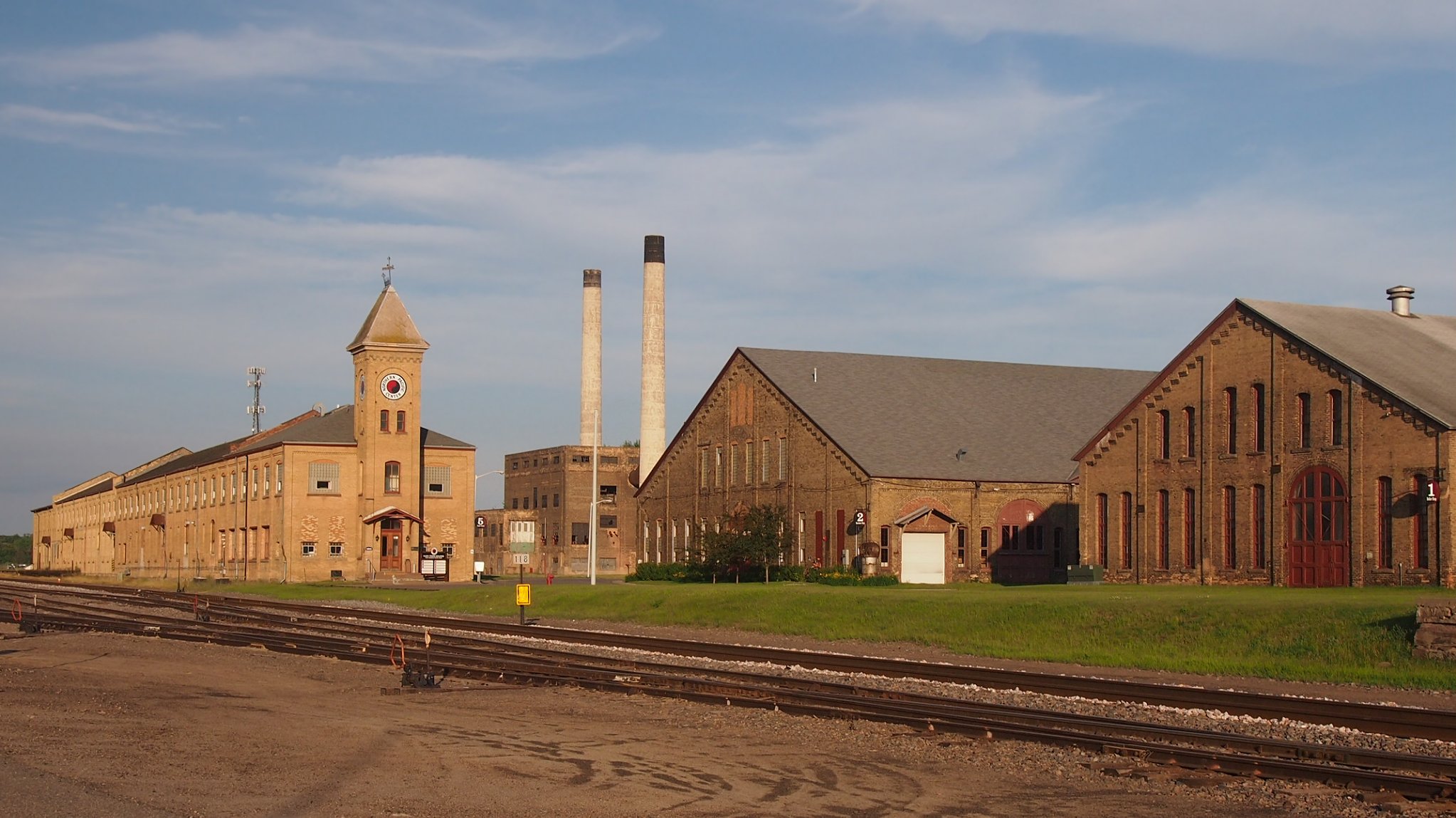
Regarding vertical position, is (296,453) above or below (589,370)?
below

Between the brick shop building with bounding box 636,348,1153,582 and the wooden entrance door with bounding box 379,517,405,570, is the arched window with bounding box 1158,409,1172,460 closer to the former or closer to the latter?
the brick shop building with bounding box 636,348,1153,582

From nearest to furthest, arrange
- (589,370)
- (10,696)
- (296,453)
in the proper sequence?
(10,696), (296,453), (589,370)

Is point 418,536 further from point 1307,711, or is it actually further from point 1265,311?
point 1307,711

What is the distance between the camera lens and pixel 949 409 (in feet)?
221

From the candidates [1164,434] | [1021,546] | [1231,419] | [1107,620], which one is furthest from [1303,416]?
[1021,546]

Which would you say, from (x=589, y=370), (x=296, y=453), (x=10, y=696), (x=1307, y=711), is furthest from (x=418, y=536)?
(x=1307, y=711)

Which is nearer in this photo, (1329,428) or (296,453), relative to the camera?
(1329,428)

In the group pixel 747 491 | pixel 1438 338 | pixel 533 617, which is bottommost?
pixel 533 617

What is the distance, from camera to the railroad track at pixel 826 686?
1523 centimetres

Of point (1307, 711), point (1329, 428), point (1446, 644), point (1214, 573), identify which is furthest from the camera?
point (1214, 573)

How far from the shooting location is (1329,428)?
4212cm

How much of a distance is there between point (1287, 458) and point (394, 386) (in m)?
51.0

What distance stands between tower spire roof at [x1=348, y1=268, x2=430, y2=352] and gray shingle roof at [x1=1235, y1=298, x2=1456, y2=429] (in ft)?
159

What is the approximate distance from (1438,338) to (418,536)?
5303cm
